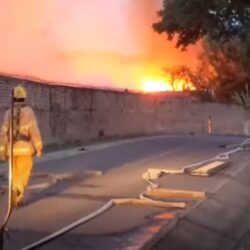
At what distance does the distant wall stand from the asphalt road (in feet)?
11.5

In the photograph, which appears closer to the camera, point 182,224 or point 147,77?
point 182,224

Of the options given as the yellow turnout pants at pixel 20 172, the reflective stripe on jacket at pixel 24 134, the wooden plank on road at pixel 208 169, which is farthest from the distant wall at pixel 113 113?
the reflective stripe on jacket at pixel 24 134

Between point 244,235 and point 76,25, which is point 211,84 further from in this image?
point 244,235


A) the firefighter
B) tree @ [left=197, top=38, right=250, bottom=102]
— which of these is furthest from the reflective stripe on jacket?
tree @ [left=197, top=38, right=250, bottom=102]

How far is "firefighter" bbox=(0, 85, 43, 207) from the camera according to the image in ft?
34.4

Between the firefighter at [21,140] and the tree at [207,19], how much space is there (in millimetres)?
4941

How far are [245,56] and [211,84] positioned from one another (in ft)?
96.5

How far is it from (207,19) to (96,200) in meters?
4.89

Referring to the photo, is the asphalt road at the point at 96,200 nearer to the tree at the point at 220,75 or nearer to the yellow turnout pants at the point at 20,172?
the yellow turnout pants at the point at 20,172

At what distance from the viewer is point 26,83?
79.0 ft

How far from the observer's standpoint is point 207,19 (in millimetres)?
15203

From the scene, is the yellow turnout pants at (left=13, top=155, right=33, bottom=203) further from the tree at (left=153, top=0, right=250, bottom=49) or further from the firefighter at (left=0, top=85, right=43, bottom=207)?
the tree at (left=153, top=0, right=250, bottom=49)

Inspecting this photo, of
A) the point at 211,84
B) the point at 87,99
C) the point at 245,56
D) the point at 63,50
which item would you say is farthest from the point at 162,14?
the point at 211,84

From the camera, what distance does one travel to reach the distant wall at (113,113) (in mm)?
25484
